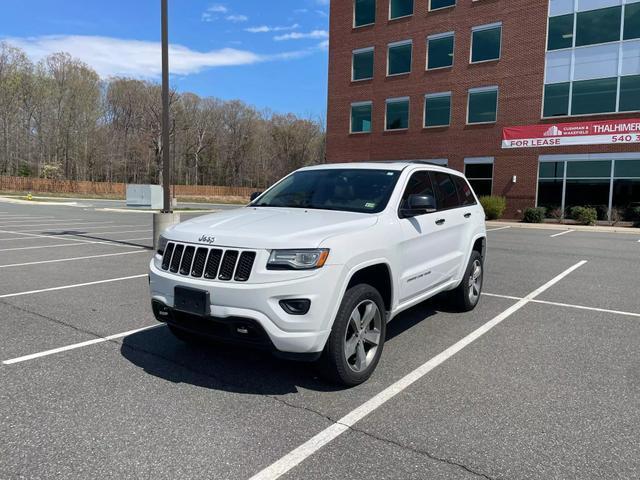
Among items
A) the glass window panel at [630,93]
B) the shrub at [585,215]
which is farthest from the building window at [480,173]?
the glass window panel at [630,93]

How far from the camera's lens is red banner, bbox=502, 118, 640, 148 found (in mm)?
23891

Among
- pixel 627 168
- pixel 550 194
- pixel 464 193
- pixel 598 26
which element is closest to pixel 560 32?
pixel 598 26

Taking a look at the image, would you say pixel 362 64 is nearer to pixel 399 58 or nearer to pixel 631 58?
pixel 399 58

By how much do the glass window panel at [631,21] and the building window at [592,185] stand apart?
19.7 feet

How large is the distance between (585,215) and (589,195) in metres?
1.71

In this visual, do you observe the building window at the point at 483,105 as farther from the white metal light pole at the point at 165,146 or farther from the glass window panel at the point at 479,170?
the white metal light pole at the point at 165,146

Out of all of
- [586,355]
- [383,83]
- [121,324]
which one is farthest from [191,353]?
[383,83]

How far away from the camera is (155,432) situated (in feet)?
10.3

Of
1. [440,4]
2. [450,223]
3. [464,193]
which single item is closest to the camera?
[450,223]

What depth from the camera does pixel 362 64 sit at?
31.9m

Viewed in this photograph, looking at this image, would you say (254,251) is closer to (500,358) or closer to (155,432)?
(155,432)

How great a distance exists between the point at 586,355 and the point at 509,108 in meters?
24.9

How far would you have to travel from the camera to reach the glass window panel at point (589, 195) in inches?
984

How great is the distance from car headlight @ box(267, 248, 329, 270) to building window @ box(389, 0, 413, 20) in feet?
99.3
